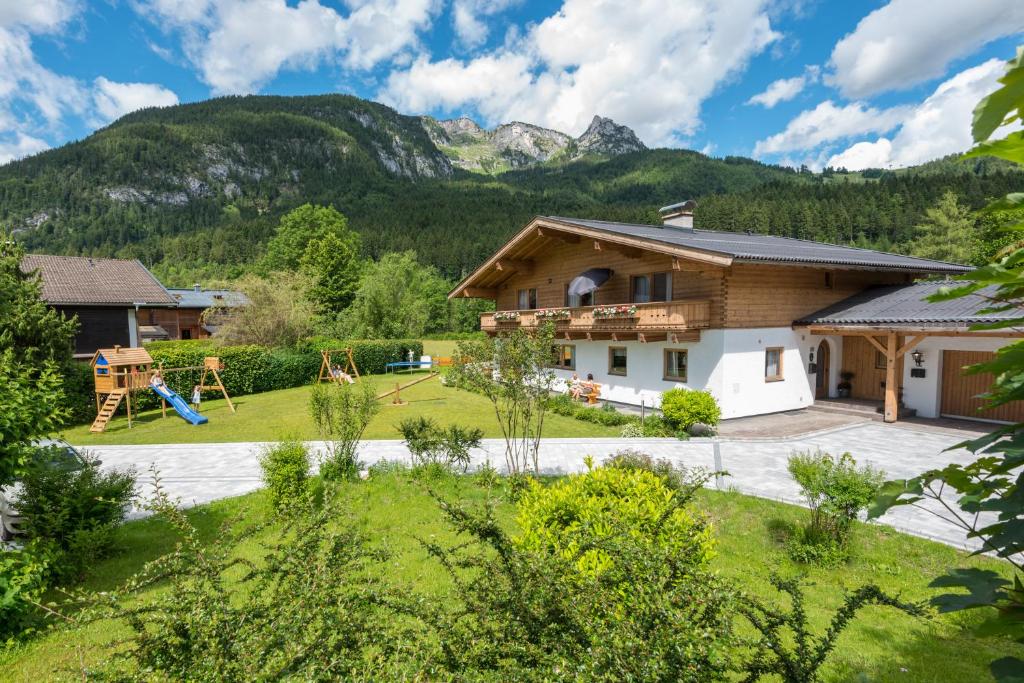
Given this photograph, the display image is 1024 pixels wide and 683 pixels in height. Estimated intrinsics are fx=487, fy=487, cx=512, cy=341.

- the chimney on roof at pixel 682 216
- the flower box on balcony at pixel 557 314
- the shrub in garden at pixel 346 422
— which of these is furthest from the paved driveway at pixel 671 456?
the chimney on roof at pixel 682 216

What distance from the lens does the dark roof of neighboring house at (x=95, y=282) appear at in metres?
25.1

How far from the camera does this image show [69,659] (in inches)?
204

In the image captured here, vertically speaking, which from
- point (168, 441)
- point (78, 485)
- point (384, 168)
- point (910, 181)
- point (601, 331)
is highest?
point (384, 168)

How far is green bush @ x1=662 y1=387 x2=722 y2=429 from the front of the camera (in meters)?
14.6

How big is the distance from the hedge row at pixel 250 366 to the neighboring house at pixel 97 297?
9.69ft

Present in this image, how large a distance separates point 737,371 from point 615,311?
4.62m

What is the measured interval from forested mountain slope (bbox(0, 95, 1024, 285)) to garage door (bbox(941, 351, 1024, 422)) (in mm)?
50468

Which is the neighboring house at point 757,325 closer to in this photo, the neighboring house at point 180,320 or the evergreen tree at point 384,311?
the evergreen tree at point 384,311

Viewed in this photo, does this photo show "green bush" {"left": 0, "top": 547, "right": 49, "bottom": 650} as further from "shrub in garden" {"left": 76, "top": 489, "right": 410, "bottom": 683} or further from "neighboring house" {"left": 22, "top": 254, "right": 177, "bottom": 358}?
"neighboring house" {"left": 22, "top": 254, "right": 177, "bottom": 358}

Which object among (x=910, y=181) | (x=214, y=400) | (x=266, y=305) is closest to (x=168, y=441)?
(x=214, y=400)

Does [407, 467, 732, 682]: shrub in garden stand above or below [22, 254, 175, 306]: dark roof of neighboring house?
below

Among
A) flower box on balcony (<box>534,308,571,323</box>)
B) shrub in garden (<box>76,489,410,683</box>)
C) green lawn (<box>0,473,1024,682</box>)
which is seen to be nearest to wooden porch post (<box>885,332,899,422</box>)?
green lawn (<box>0,473,1024,682</box>)

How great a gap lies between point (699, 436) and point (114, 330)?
29.5 meters

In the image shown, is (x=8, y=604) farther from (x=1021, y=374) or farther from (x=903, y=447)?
(x=903, y=447)
